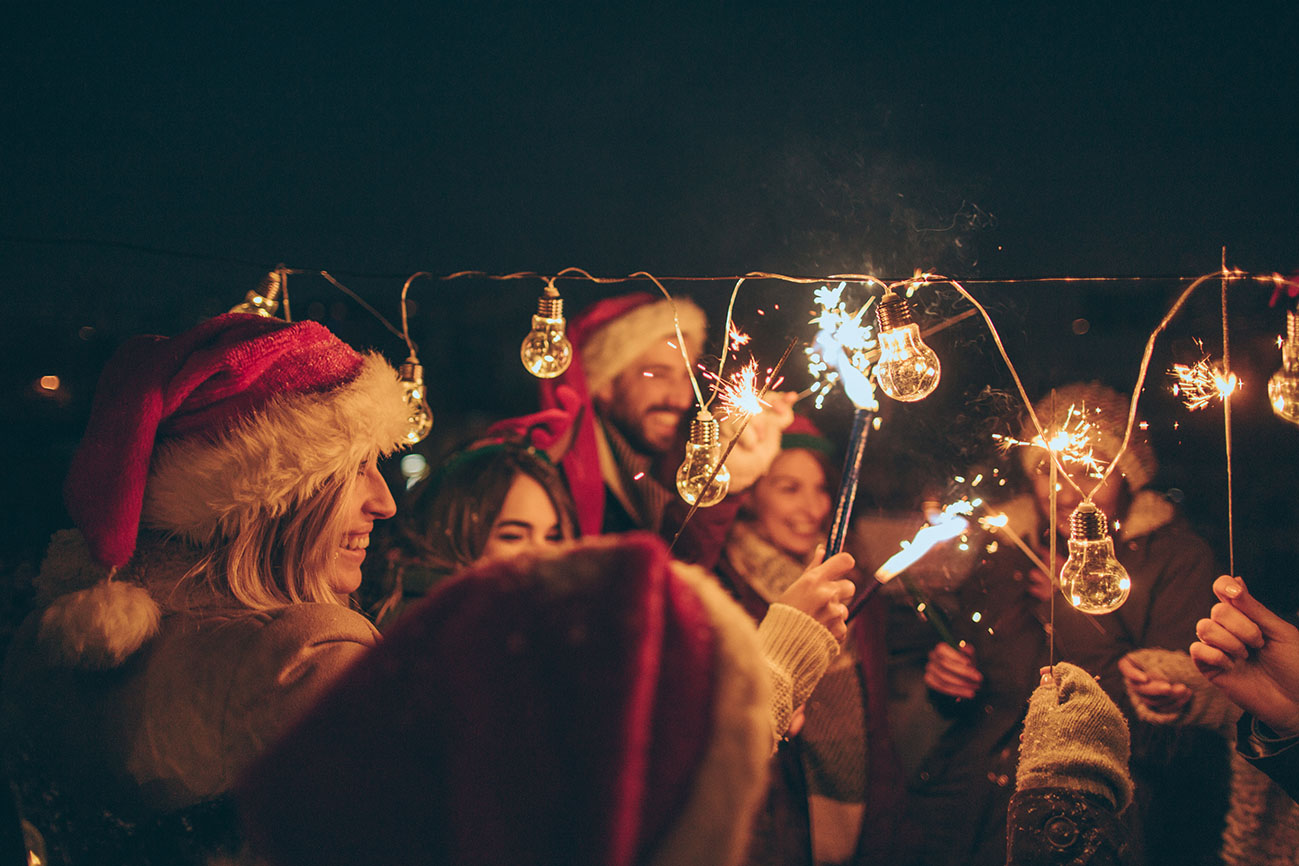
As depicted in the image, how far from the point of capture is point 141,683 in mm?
1058

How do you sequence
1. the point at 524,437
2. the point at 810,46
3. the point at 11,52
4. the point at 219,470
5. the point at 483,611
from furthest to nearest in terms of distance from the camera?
the point at 524,437, the point at 11,52, the point at 810,46, the point at 219,470, the point at 483,611

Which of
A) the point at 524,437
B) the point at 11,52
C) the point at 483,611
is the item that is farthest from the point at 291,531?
the point at 11,52

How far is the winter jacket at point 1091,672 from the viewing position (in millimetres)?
1711

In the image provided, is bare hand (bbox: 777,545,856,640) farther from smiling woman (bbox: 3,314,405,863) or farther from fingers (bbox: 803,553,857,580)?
smiling woman (bbox: 3,314,405,863)

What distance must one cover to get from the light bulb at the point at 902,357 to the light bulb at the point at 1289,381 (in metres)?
0.65

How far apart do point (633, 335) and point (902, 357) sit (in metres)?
0.93

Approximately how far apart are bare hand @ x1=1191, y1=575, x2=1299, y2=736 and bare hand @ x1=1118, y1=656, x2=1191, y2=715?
0.32 m

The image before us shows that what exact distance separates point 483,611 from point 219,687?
66cm

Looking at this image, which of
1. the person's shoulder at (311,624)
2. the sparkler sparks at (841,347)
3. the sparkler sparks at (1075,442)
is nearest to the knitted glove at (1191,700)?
the sparkler sparks at (1075,442)

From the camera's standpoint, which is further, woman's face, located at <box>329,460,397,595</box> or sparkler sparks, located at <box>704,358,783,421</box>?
sparkler sparks, located at <box>704,358,783,421</box>

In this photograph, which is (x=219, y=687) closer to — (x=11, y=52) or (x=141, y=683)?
(x=141, y=683)

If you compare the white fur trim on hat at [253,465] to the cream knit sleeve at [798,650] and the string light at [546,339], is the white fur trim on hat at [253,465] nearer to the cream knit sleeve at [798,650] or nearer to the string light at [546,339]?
the string light at [546,339]

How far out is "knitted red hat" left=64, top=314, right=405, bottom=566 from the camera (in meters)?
1.09

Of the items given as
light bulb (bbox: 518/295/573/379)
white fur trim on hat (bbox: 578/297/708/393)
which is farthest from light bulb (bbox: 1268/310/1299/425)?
light bulb (bbox: 518/295/573/379)
